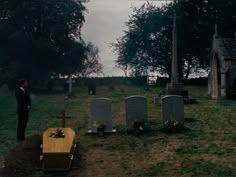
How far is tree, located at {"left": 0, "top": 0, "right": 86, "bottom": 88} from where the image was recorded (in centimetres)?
3875

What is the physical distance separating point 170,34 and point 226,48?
2245cm

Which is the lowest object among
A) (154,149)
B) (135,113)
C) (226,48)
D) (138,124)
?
(154,149)

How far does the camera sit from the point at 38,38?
128 feet

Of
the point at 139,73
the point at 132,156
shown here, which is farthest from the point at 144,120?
the point at 139,73

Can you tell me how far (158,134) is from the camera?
13211 millimetres

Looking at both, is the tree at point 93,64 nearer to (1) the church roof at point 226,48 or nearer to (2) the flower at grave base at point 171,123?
(1) the church roof at point 226,48

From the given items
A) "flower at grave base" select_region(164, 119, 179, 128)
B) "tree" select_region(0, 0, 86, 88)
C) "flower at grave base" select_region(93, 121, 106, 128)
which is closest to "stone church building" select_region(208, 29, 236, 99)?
"flower at grave base" select_region(164, 119, 179, 128)

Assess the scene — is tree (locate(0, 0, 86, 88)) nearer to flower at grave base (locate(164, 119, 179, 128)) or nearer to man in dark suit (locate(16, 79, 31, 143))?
man in dark suit (locate(16, 79, 31, 143))

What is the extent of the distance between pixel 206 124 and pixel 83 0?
110ft

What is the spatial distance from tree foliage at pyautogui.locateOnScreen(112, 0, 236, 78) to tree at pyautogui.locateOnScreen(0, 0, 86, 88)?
1099 cm

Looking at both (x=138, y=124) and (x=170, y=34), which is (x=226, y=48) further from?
(x=170, y=34)

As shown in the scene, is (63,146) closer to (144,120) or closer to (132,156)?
(132,156)

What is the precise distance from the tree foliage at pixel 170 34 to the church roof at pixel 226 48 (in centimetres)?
1534

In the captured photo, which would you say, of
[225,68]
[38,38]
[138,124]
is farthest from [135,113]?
[38,38]
